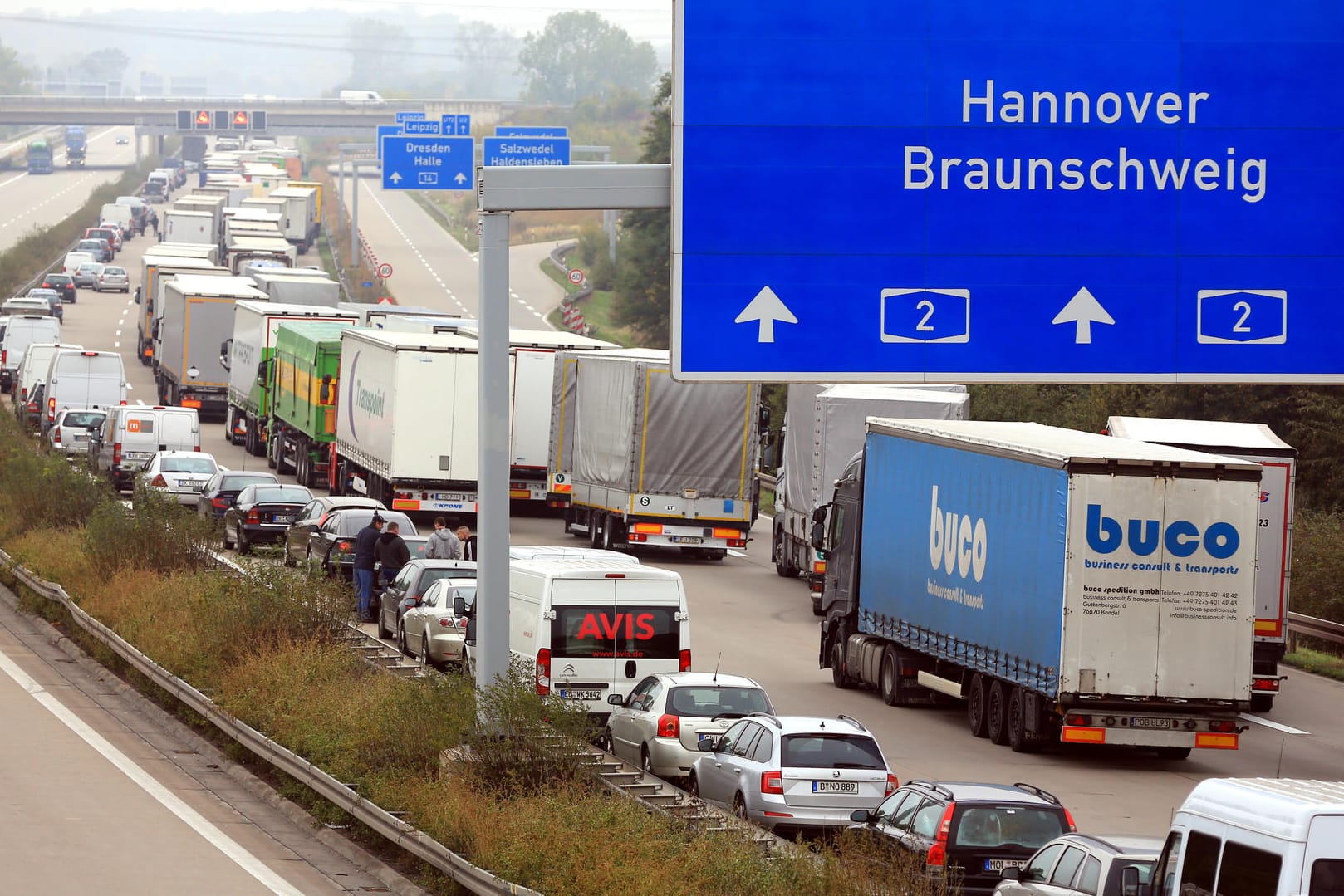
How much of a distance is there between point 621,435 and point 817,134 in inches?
884

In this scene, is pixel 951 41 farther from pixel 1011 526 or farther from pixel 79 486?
pixel 79 486

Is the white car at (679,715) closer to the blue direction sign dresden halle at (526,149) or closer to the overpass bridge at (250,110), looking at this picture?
the blue direction sign dresden halle at (526,149)

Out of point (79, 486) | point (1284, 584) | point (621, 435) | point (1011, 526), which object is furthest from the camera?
point (621, 435)

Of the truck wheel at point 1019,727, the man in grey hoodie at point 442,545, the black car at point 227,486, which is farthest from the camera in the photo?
the black car at point 227,486

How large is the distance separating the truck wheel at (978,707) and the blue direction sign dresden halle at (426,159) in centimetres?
3702

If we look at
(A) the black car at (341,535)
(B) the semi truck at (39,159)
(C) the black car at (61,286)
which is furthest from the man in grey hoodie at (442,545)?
(B) the semi truck at (39,159)

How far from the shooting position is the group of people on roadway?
28.3 m

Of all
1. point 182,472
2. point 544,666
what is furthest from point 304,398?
point 544,666

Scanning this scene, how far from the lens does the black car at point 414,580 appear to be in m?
25.9

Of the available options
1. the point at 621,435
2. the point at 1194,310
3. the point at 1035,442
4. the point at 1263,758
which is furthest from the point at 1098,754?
the point at 621,435

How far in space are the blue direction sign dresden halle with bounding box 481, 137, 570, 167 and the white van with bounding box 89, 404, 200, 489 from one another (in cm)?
1424

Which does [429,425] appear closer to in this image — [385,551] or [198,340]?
[385,551]

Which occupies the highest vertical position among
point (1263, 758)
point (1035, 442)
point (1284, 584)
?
point (1035, 442)

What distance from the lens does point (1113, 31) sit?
14.2 metres
